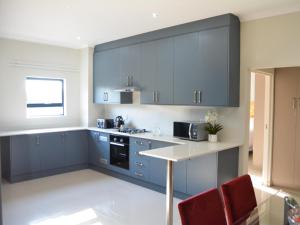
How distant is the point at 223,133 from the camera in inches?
153

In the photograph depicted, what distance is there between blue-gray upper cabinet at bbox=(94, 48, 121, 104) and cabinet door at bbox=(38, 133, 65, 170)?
115 cm

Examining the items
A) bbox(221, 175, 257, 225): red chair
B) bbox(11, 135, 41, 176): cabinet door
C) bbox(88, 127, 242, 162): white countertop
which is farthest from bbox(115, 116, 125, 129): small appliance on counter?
bbox(221, 175, 257, 225): red chair

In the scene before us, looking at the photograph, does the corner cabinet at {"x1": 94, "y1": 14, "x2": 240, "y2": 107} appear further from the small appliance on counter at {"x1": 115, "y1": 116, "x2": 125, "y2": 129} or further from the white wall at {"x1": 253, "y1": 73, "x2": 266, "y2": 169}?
the white wall at {"x1": 253, "y1": 73, "x2": 266, "y2": 169}

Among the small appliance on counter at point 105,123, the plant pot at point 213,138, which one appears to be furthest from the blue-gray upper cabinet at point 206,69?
the small appliance on counter at point 105,123

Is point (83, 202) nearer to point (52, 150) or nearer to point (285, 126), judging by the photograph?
point (52, 150)

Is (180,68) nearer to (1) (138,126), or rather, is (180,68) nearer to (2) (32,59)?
(1) (138,126)

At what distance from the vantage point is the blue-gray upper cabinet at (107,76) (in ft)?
16.9

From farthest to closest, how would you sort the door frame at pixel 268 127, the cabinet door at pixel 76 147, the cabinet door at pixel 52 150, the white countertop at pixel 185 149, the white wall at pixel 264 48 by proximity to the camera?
the cabinet door at pixel 76 147
the cabinet door at pixel 52 150
the door frame at pixel 268 127
the white wall at pixel 264 48
the white countertop at pixel 185 149

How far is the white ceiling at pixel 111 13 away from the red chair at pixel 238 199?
208cm

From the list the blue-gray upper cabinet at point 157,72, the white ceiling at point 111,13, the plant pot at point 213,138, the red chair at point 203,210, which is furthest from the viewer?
the blue-gray upper cabinet at point 157,72

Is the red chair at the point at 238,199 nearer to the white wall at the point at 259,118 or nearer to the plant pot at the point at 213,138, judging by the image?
the plant pot at the point at 213,138

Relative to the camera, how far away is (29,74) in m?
5.15

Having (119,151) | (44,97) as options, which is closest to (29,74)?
(44,97)

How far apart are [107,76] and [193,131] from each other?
7.78 ft
